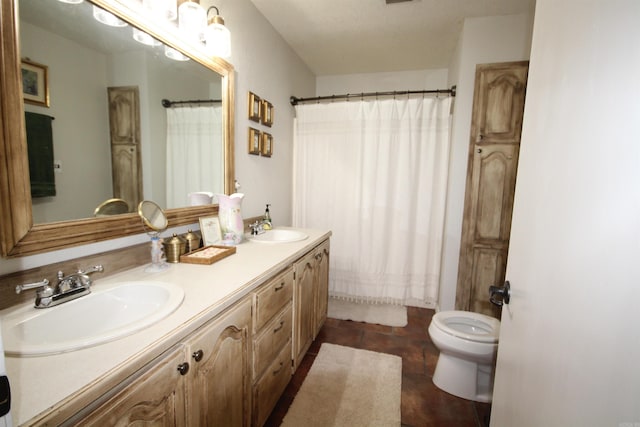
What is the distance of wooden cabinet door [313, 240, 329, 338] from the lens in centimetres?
201

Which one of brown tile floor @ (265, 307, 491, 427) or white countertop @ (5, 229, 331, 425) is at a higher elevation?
white countertop @ (5, 229, 331, 425)

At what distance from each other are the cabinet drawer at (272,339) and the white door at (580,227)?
0.95m

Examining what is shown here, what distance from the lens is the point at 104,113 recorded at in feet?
3.51

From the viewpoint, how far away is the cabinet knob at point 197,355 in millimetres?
815

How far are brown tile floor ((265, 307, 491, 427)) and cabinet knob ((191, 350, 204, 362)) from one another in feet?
2.91

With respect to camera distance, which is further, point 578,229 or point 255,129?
A: point 255,129

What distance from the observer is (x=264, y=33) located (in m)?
2.18

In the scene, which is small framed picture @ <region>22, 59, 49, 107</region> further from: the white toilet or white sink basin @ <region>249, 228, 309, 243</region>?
the white toilet

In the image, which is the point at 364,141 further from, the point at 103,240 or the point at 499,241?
the point at 103,240

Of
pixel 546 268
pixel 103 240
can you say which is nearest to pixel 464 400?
pixel 546 268

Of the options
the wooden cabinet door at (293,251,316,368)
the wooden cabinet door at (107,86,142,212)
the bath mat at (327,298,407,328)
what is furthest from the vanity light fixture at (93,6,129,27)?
the bath mat at (327,298,407,328)

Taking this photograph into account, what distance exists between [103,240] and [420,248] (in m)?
2.46

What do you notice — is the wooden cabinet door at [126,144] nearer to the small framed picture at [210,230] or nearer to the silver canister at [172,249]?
the silver canister at [172,249]

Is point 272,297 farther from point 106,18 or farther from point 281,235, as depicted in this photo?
point 106,18
